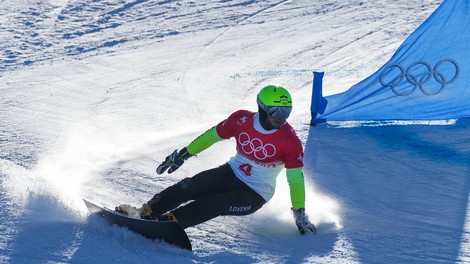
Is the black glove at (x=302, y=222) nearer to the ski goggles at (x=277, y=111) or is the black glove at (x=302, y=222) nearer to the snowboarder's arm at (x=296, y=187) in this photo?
the snowboarder's arm at (x=296, y=187)

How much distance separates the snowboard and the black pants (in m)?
0.18

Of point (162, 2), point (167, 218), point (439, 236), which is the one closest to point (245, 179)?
point (167, 218)

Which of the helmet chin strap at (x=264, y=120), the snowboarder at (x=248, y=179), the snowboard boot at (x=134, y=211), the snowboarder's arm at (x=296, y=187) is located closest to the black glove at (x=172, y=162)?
the snowboarder at (x=248, y=179)

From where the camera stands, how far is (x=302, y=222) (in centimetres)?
575

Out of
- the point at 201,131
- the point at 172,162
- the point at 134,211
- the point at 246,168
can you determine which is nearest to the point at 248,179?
the point at 246,168

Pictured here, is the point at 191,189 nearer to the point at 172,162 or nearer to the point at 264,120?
the point at 172,162

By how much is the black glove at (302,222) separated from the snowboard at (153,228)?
0.85m

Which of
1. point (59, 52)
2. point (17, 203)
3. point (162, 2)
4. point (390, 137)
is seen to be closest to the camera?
point (17, 203)

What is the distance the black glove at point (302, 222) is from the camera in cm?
575

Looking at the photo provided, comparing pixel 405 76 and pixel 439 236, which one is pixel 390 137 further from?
pixel 439 236

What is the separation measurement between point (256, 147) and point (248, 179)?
26cm

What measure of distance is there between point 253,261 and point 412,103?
12.2ft

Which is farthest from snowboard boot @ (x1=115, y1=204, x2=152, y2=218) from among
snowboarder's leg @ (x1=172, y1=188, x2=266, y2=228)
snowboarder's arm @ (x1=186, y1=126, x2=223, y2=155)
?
snowboarder's arm @ (x1=186, y1=126, x2=223, y2=155)

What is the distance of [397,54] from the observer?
8266 mm
